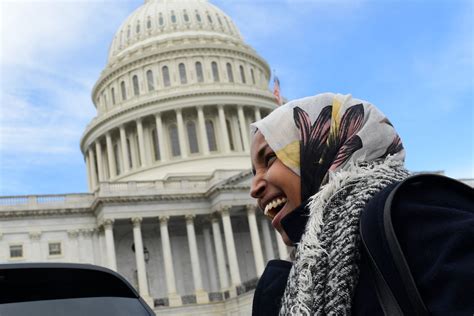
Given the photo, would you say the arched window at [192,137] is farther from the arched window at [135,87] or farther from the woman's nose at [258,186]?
the woman's nose at [258,186]

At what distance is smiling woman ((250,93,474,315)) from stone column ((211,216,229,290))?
44747mm

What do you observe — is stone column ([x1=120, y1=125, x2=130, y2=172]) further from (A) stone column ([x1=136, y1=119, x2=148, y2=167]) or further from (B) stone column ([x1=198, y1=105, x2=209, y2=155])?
(B) stone column ([x1=198, y1=105, x2=209, y2=155])

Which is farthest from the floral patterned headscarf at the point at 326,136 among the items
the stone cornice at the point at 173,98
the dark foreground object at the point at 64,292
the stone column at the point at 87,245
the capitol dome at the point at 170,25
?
the capitol dome at the point at 170,25

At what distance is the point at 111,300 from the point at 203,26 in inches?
2739

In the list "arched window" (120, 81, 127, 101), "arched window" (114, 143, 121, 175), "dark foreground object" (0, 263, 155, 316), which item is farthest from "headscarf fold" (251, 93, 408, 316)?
"arched window" (120, 81, 127, 101)

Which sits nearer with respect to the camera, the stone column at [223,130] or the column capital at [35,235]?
the column capital at [35,235]

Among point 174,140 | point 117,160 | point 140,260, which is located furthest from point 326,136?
point 117,160

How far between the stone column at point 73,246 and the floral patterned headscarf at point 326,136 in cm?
4589

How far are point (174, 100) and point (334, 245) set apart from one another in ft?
198

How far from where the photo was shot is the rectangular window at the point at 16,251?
146 feet

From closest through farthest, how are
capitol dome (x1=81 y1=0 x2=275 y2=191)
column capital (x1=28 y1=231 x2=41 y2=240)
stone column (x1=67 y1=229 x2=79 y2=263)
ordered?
column capital (x1=28 y1=231 x2=41 y2=240) → stone column (x1=67 y1=229 x2=79 y2=263) → capitol dome (x1=81 y1=0 x2=275 y2=191)

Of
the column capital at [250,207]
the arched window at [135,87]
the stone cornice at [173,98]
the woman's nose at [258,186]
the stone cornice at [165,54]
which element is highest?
the stone cornice at [165,54]

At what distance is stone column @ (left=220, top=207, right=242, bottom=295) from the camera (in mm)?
46156

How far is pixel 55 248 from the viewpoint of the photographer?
152 feet
